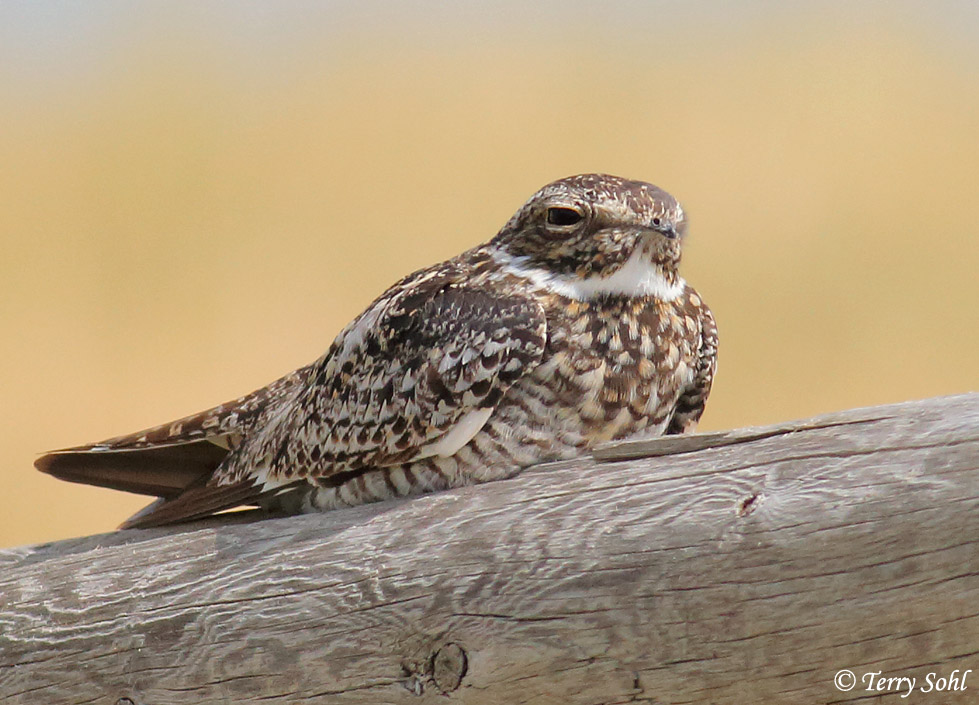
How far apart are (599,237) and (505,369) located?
1.32ft

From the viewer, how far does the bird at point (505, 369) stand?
107 inches

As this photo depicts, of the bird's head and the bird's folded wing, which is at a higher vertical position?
the bird's head

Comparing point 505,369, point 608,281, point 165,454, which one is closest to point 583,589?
point 505,369

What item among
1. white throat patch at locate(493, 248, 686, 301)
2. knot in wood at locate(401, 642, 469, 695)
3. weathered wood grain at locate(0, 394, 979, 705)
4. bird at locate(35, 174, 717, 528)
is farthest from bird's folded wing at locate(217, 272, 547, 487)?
knot in wood at locate(401, 642, 469, 695)

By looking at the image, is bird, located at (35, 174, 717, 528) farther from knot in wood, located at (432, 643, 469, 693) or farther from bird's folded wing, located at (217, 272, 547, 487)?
knot in wood, located at (432, 643, 469, 693)

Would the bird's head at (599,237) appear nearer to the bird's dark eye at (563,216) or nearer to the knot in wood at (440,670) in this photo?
the bird's dark eye at (563,216)

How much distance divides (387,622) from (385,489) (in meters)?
0.50

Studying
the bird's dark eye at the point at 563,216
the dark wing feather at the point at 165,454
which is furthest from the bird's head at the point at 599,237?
the dark wing feather at the point at 165,454

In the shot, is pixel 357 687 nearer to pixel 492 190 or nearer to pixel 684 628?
pixel 684 628

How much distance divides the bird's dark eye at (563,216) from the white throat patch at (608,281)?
12 centimetres

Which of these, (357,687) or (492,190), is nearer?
(357,687)

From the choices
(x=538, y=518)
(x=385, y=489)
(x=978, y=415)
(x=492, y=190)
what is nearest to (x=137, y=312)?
(x=492, y=190)

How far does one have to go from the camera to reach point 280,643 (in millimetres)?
2447

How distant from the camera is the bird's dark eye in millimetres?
2861
